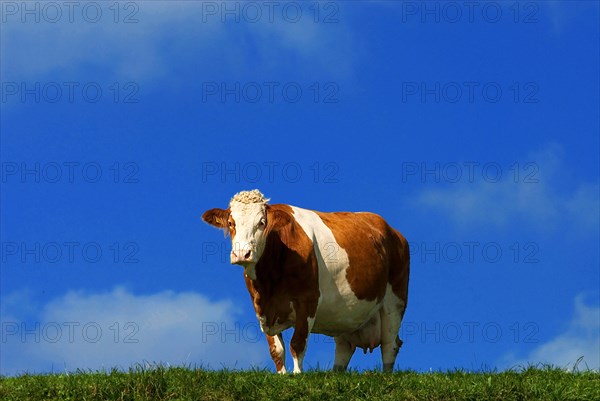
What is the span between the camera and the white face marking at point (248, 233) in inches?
582

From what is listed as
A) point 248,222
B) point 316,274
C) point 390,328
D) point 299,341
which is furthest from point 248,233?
point 390,328

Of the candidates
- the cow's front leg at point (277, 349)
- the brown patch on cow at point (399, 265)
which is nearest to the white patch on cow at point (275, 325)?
the cow's front leg at point (277, 349)

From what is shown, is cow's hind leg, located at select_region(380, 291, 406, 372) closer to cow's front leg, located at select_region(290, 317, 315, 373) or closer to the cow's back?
the cow's back

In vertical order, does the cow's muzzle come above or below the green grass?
above

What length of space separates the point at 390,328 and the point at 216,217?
172 inches

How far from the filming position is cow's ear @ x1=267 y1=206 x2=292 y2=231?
15.6 m

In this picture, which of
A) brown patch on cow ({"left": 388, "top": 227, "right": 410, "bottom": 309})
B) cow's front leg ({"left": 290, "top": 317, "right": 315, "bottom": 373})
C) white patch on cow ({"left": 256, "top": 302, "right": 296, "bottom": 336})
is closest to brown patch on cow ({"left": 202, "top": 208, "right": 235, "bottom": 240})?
white patch on cow ({"left": 256, "top": 302, "right": 296, "bottom": 336})

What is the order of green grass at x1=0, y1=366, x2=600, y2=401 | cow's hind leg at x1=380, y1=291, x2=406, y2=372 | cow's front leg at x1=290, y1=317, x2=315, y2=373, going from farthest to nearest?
cow's hind leg at x1=380, y1=291, x2=406, y2=372 < cow's front leg at x1=290, y1=317, x2=315, y2=373 < green grass at x1=0, y1=366, x2=600, y2=401

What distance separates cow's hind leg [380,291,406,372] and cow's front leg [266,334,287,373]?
282cm

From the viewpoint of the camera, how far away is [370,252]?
17.3 meters

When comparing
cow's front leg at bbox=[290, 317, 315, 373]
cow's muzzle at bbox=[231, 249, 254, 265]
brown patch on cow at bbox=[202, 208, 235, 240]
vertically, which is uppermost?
brown patch on cow at bbox=[202, 208, 235, 240]

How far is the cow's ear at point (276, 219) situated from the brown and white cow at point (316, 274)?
16mm

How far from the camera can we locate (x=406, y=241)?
19.3 metres

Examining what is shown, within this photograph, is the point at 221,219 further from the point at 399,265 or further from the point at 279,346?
the point at 399,265
